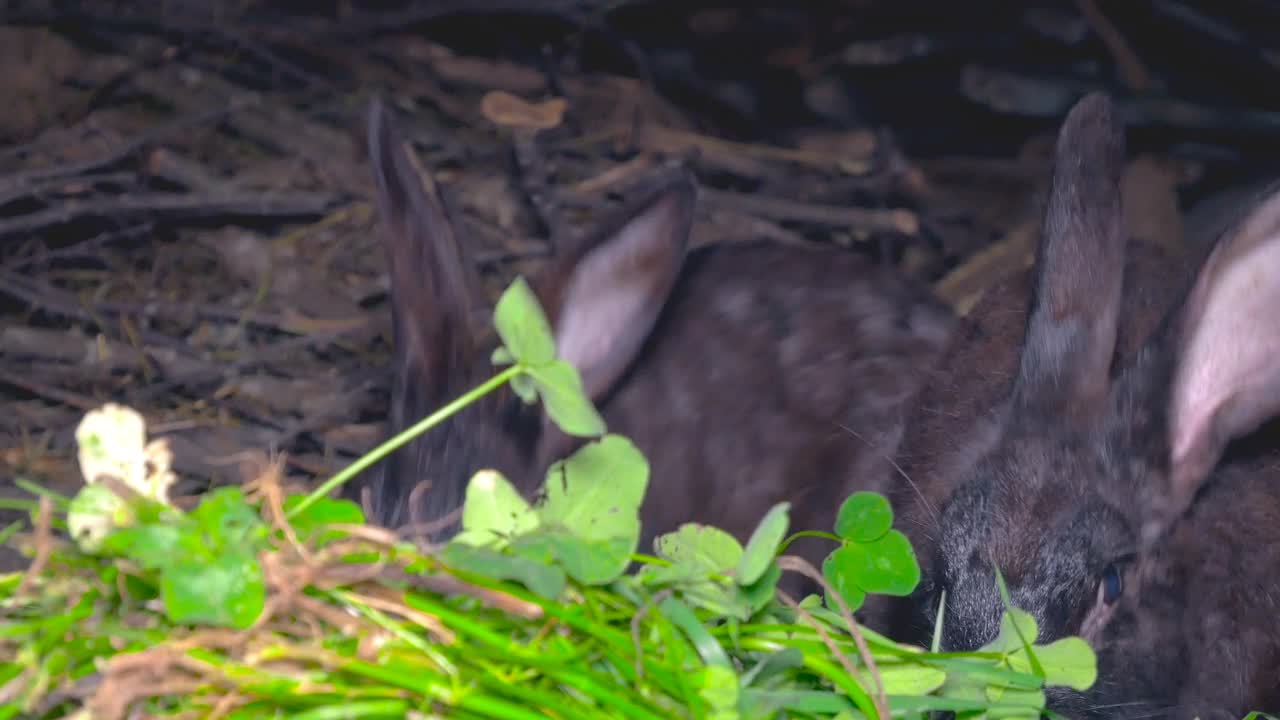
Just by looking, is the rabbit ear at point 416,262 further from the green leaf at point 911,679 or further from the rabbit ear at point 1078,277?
the green leaf at point 911,679

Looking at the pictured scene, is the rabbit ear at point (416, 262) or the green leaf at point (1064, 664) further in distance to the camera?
the rabbit ear at point (416, 262)

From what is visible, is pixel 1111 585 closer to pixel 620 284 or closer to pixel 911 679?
pixel 911 679

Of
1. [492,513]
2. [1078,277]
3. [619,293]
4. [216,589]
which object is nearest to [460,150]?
[619,293]

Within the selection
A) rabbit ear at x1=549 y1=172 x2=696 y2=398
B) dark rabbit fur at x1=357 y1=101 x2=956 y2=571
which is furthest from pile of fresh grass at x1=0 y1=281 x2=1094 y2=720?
rabbit ear at x1=549 y1=172 x2=696 y2=398

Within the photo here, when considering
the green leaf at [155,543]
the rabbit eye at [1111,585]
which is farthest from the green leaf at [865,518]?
the green leaf at [155,543]

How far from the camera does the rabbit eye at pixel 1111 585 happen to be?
6.33 feet

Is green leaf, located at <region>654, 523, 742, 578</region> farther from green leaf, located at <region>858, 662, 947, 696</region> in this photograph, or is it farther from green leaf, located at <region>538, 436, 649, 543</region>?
green leaf, located at <region>858, 662, 947, 696</region>

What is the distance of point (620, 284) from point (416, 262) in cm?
46

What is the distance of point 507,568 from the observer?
124 centimetres

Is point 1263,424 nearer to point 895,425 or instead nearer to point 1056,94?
point 895,425

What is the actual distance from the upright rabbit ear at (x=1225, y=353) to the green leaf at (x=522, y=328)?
1083 mm

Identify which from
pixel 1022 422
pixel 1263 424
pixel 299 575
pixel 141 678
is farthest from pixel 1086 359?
pixel 141 678

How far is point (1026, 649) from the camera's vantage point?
149 centimetres

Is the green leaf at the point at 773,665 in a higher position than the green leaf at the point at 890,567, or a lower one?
higher
